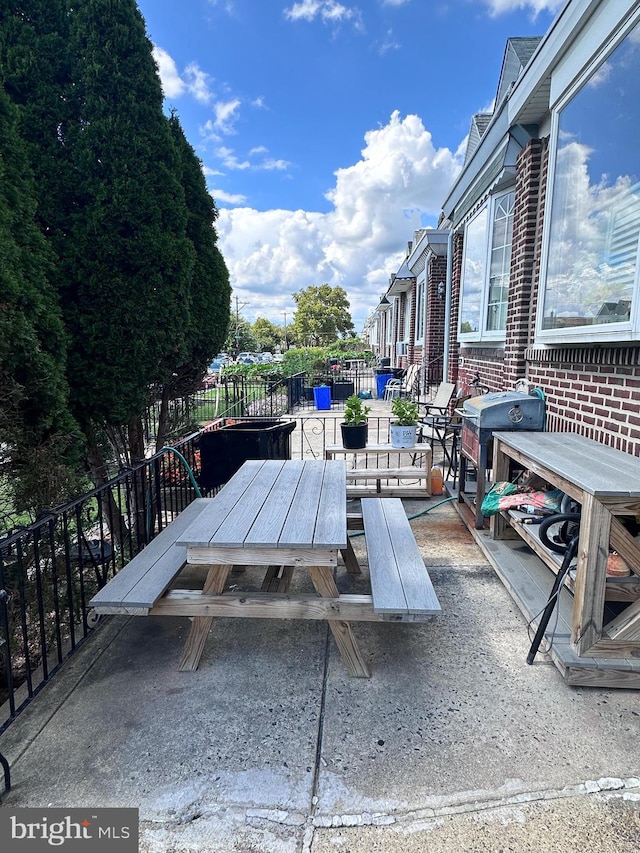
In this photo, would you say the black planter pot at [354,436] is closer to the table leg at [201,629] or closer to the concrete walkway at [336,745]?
the concrete walkway at [336,745]

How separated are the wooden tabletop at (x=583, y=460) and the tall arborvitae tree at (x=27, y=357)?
2.88m

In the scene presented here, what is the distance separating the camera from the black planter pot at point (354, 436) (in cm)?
509

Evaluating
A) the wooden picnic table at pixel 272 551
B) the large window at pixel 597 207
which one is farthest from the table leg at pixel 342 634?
the large window at pixel 597 207

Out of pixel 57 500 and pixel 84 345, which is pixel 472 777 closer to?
pixel 57 500

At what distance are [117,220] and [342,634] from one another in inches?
132

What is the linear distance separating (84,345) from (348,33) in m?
9.09

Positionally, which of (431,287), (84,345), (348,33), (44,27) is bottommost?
(84,345)

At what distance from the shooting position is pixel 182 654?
2393 mm

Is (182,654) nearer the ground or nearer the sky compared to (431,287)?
nearer the ground

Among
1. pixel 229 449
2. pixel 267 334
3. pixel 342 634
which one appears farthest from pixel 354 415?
pixel 267 334

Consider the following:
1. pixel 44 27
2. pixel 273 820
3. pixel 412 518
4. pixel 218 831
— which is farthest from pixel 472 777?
pixel 44 27

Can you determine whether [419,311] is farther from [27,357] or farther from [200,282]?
[27,357]

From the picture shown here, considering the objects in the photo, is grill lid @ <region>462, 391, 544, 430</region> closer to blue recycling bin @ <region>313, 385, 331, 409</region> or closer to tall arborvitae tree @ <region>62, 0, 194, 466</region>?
tall arborvitae tree @ <region>62, 0, 194, 466</region>

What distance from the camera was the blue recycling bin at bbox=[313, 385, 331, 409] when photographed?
1228 cm
